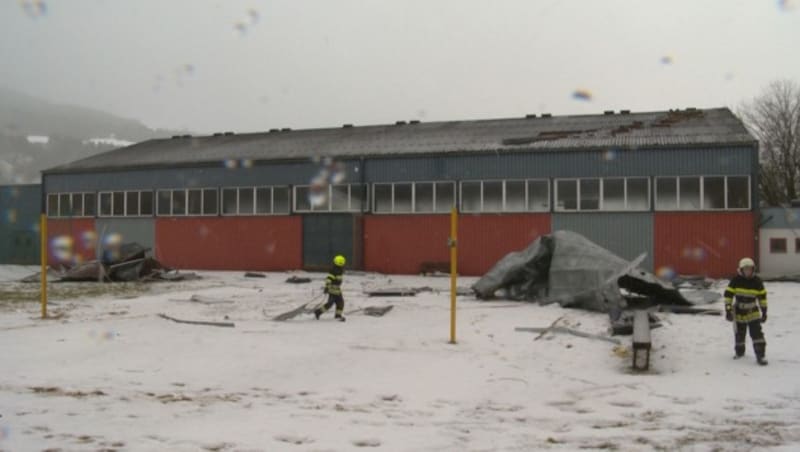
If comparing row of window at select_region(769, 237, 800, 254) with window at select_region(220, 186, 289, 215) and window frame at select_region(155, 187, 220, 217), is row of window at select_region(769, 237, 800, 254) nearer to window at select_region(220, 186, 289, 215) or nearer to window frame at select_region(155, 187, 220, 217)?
window at select_region(220, 186, 289, 215)

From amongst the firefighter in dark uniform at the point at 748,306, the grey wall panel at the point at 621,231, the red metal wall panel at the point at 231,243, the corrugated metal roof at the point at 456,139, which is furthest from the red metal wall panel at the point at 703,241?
the firefighter in dark uniform at the point at 748,306

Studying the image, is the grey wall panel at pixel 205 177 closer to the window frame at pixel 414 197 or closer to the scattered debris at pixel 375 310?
the window frame at pixel 414 197

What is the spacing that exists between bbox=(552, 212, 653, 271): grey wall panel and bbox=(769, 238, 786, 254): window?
14.0ft

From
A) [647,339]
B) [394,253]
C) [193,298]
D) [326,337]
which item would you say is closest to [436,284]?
[394,253]

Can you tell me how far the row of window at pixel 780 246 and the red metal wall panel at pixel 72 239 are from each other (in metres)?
31.8

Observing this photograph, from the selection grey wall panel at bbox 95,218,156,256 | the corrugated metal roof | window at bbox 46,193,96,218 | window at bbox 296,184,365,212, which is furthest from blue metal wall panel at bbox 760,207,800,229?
window at bbox 46,193,96,218

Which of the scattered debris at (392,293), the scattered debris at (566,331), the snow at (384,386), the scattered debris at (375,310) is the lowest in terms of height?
the snow at (384,386)

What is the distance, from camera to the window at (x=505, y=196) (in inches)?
1207

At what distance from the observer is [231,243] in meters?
35.8

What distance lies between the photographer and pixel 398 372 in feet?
33.0

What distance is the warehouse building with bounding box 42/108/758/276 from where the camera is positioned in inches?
1123

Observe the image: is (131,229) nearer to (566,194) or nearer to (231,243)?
(231,243)

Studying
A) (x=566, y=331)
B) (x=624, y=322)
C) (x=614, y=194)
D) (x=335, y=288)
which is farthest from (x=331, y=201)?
(x=624, y=322)

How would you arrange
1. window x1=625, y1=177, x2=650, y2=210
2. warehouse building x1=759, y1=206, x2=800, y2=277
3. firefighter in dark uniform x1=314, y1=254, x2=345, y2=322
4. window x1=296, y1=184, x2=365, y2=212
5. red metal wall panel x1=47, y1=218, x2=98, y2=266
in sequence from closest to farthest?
firefighter in dark uniform x1=314, y1=254, x2=345, y2=322
warehouse building x1=759, y1=206, x2=800, y2=277
window x1=625, y1=177, x2=650, y2=210
window x1=296, y1=184, x2=365, y2=212
red metal wall panel x1=47, y1=218, x2=98, y2=266
